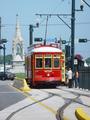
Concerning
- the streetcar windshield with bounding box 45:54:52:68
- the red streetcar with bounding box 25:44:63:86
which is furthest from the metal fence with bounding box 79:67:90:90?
the streetcar windshield with bounding box 45:54:52:68

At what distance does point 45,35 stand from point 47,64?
4100 centimetres

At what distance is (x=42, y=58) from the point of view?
47562 mm

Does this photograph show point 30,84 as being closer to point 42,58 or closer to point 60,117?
point 42,58

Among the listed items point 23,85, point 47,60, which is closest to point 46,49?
point 47,60

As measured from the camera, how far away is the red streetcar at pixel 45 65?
47.5 m

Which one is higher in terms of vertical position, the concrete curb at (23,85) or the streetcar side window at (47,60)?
the streetcar side window at (47,60)

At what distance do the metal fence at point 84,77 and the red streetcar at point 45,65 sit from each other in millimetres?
2238

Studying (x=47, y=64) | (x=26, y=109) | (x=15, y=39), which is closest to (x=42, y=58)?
(x=47, y=64)

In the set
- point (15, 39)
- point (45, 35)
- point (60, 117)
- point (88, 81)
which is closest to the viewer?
point (60, 117)

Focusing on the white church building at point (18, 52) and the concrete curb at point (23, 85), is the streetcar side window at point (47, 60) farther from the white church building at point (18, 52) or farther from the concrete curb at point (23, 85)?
the white church building at point (18, 52)

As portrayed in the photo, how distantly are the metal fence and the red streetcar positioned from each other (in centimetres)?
224

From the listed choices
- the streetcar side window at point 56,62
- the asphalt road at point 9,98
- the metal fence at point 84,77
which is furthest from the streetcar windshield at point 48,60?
the asphalt road at point 9,98

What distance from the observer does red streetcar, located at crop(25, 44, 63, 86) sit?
156 feet

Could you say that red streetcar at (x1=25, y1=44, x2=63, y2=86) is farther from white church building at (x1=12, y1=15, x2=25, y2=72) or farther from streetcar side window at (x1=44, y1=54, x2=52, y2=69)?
white church building at (x1=12, y1=15, x2=25, y2=72)
